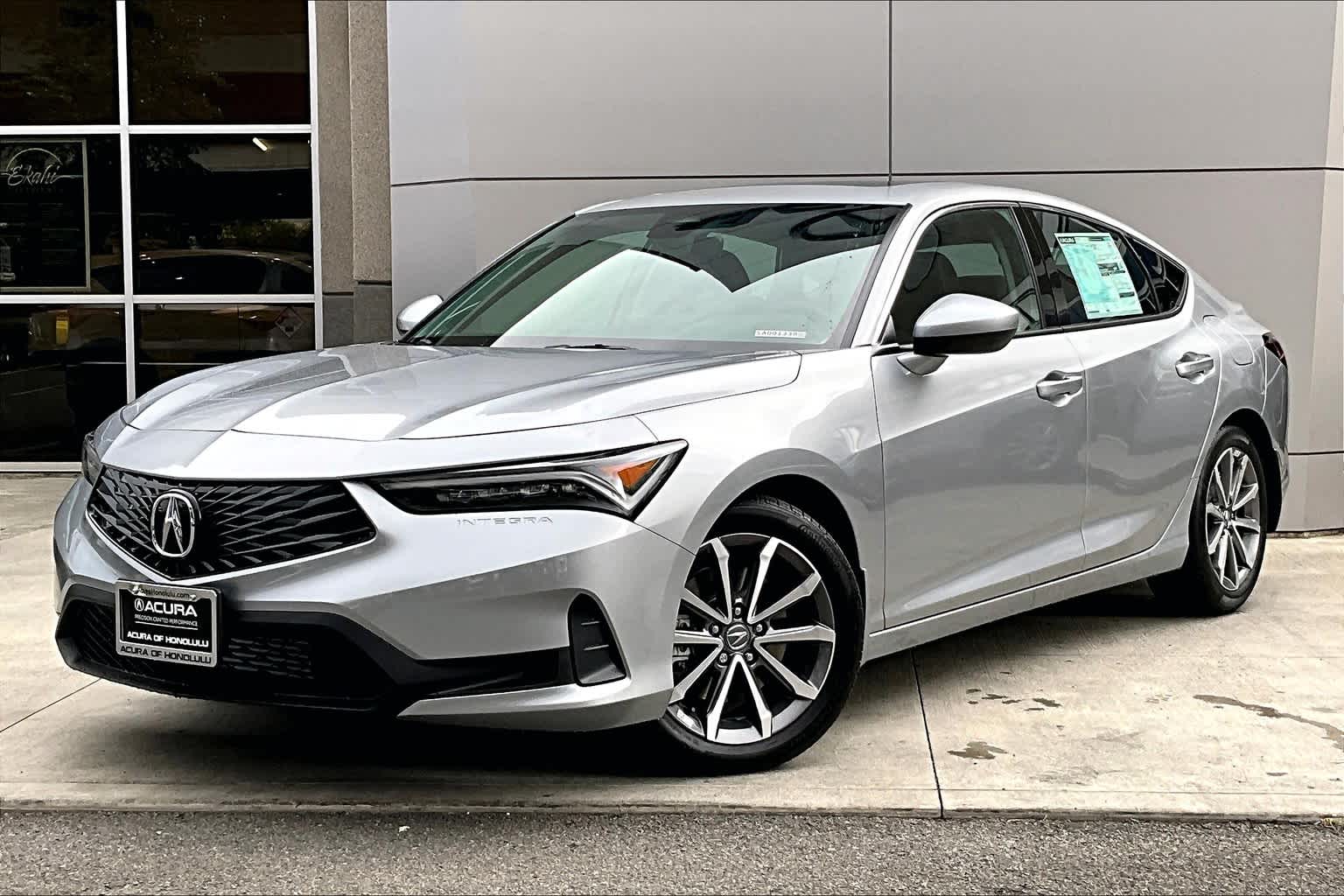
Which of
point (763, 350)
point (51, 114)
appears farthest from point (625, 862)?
point (51, 114)

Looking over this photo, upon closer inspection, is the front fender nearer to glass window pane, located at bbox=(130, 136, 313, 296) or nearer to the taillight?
the taillight

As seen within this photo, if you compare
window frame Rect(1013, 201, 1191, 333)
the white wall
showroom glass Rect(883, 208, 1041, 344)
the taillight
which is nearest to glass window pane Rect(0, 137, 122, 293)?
the white wall

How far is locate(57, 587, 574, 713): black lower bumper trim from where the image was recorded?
3.78 meters

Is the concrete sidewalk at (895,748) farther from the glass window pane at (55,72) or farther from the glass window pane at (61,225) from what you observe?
the glass window pane at (55,72)

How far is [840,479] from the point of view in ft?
14.6

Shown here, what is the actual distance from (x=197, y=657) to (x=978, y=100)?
5880 millimetres

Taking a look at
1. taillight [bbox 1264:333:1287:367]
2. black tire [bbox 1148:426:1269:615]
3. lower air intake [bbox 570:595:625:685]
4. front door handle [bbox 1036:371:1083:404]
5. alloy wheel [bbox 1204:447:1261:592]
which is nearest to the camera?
lower air intake [bbox 570:595:625:685]

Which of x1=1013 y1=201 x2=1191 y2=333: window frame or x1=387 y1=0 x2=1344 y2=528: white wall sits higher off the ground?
x1=387 y1=0 x2=1344 y2=528: white wall

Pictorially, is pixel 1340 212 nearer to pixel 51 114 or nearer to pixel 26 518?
pixel 26 518

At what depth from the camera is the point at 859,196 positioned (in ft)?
17.7

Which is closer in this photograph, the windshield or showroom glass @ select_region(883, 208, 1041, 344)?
the windshield

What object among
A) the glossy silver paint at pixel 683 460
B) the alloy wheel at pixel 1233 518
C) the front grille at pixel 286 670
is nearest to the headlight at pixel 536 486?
the glossy silver paint at pixel 683 460

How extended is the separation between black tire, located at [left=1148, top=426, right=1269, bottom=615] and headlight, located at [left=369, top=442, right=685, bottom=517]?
2.99m

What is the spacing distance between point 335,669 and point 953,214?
2579 millimetres
